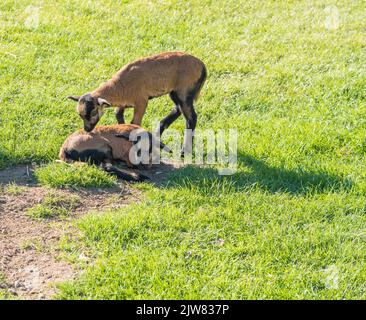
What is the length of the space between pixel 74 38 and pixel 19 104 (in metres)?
2.50

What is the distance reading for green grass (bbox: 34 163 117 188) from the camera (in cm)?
845

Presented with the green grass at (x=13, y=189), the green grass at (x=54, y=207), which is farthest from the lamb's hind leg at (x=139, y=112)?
the green grass at (x=13, y=189)

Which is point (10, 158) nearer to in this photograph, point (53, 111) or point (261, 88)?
point (53, 111)

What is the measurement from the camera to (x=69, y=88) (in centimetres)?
1080

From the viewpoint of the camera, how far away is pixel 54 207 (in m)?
8.00

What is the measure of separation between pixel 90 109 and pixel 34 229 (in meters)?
1.97

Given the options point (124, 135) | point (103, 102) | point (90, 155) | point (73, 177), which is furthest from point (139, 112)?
point (73, 177)

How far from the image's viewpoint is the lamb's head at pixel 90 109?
29.7 feet

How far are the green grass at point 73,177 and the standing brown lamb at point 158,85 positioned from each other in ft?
3.36

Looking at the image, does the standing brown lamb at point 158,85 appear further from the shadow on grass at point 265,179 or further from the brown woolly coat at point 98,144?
the shadow on grass at point 265,179
